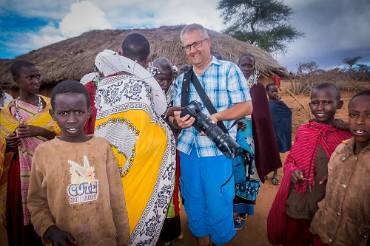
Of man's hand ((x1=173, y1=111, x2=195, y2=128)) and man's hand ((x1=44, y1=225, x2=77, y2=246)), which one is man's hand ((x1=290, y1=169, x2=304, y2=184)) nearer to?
man's hand ((x1=173, y1=111, x2=195, y2=128))

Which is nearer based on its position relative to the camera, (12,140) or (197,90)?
(12,140)

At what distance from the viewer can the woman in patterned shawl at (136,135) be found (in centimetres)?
191

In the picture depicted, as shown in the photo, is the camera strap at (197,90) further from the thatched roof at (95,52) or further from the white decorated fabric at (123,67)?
the thatched roof at (95,52)

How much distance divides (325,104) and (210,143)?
39.6 inches

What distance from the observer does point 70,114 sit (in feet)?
5.24

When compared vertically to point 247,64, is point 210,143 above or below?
below

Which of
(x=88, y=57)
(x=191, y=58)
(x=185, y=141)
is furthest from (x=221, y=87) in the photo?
(x=88, y=57)

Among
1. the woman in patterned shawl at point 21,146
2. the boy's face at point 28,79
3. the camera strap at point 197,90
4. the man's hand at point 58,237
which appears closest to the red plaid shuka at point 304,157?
the camera strap at point 197,90

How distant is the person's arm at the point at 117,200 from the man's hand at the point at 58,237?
277mm

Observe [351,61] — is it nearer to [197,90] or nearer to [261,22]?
[261,22]

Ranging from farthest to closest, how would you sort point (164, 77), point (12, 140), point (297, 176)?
point (164, 77)
point (12, 140)
point (297, 176)

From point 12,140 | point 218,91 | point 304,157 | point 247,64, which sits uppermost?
point 247,64

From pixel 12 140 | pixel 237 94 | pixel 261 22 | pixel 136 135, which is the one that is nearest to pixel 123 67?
pixel 136 135

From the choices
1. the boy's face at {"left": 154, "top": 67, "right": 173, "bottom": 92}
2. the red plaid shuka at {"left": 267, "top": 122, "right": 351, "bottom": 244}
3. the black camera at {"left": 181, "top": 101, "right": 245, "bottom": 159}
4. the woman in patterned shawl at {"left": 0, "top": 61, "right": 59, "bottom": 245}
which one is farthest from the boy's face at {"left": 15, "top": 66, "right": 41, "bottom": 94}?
the red plaid shuka at {"left": 267, "top": 122, "right": 351, "bottom": 244}
